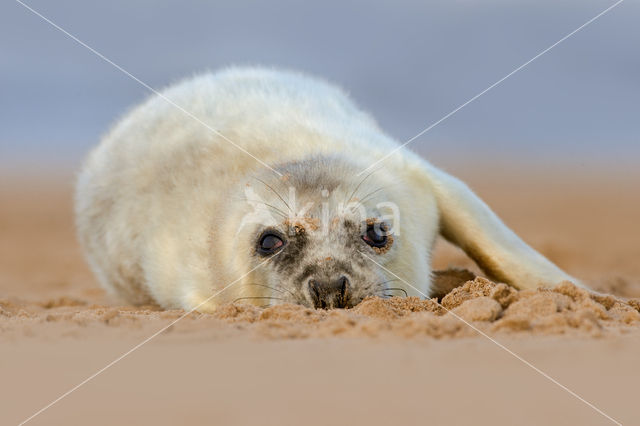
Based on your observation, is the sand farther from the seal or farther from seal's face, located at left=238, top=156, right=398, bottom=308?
the seal

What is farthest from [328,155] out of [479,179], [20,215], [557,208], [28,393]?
[479,179]

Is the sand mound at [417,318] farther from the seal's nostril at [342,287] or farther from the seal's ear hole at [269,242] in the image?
the seal's ear hole at [269,242]

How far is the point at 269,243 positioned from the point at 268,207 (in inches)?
8.5

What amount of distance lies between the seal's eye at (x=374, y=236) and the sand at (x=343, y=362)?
43 cm

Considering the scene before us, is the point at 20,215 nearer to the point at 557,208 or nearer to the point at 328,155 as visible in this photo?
the point at 557,208

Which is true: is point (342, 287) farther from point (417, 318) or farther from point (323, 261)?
point (417, 318)

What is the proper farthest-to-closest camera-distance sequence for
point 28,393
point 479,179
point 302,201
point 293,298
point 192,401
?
point 479,179, point 302,201, point 293,298, point 28,393, point 192,401

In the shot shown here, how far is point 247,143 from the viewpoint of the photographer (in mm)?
5289

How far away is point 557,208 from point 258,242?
1262 cm

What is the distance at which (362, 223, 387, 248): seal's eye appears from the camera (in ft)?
14.8

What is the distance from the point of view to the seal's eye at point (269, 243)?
4465 millimetres

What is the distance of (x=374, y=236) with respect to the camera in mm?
4551

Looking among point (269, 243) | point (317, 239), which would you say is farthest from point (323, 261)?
point (269, 243)

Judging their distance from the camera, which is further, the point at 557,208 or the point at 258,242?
the point at 557,208
